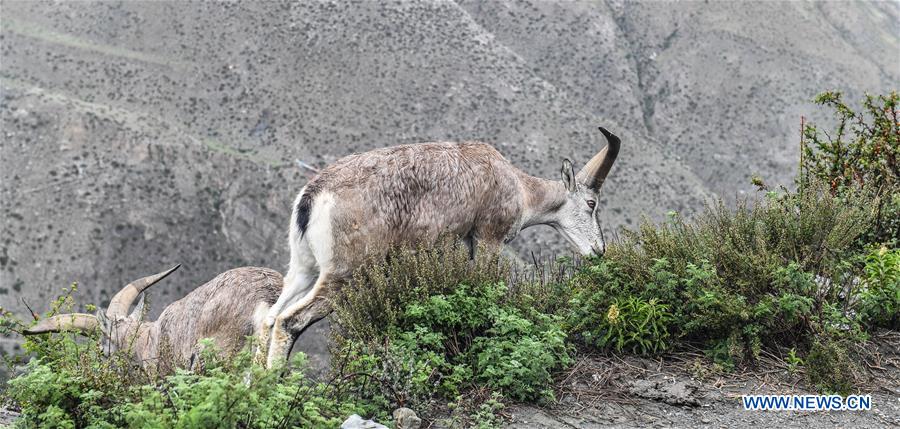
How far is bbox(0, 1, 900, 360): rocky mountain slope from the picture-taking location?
62.9m

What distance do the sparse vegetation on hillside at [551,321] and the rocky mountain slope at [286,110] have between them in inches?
1720

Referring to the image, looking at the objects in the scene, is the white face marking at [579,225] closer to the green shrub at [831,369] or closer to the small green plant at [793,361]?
the small green plant at [793,361]

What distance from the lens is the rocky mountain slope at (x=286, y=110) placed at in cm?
6294

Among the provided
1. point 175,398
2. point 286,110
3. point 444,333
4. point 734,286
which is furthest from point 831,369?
point 286,110

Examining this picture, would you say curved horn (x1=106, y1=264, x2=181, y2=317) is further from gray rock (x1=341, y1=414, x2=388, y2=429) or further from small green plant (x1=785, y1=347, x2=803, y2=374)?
small green plant (x1=785, y1=347, x2=803, y2=374)

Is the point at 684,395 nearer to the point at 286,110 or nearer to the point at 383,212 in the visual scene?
the point at 383,212

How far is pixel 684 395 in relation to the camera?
768cm

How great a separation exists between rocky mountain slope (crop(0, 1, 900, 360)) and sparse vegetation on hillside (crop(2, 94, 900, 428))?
43.7m

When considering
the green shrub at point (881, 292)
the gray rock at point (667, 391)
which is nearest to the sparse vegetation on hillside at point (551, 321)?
the green shrub at point (881, 292)

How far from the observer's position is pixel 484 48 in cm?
7806

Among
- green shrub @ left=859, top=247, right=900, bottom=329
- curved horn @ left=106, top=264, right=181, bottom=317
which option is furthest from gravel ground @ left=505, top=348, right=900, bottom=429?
curved horn @ left=106, top=264, right=181, bottom=317

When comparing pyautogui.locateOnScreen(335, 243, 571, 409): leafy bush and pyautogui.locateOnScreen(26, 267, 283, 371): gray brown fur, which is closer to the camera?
pyautogui.locateOnScreen(335, 243, 571, 409): leafy bush

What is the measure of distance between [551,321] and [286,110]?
68.2 meters

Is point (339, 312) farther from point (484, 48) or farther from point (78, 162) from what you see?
point (484, 48)
